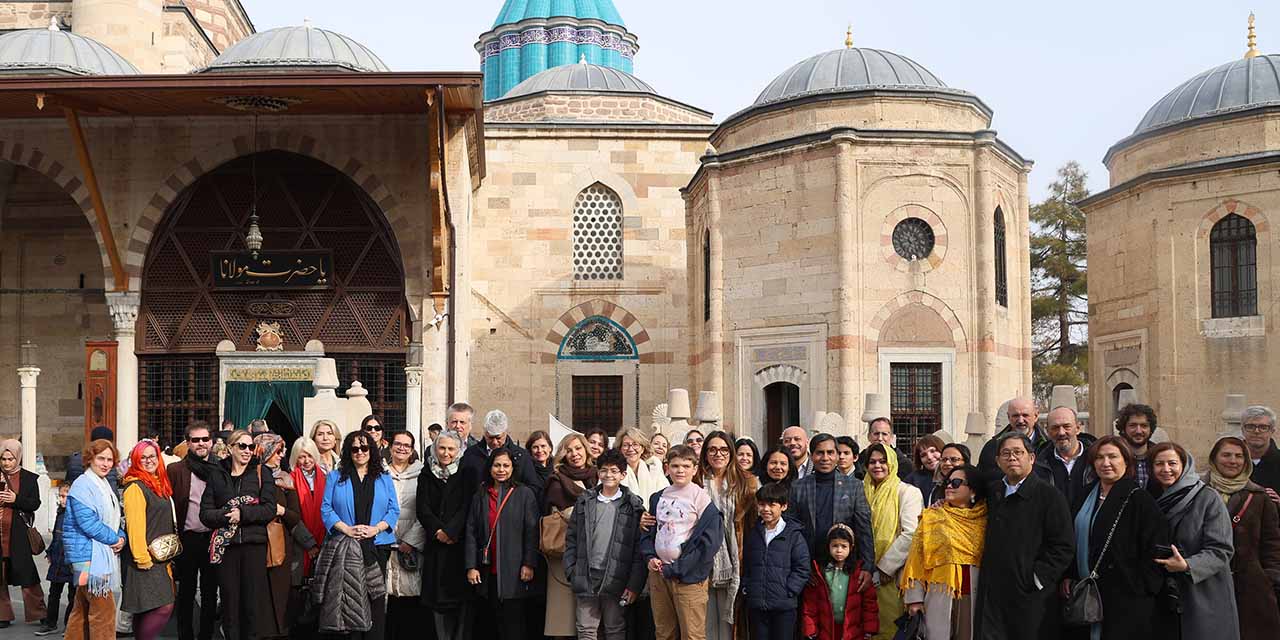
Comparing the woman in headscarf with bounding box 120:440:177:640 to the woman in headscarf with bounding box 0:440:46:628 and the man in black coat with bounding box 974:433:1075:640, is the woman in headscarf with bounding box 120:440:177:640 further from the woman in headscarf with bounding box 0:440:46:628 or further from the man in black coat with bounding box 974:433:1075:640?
the man in black coat with bounding box 974:433:1075:640

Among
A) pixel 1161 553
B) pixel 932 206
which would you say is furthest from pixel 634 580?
pixel 932 206

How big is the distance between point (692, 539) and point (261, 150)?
10.7 meters

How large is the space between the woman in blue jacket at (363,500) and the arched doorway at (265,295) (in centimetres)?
854

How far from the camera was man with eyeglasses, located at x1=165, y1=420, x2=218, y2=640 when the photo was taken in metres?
7.05

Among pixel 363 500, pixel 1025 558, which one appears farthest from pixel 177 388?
pixel 1025 558

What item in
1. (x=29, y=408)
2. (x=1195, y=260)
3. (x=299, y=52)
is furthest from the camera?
(x=299, y=52)

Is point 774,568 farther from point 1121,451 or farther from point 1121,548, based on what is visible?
point 1121,451

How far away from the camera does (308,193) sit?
15422 millimetres

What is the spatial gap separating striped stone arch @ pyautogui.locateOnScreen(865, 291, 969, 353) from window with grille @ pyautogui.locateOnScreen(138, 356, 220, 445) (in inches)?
347

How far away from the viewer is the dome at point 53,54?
16.8 meters

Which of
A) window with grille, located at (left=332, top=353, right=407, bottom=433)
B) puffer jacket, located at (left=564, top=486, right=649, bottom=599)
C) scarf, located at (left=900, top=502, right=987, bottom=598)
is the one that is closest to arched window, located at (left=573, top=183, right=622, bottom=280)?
window with grille, located at (left=332, top=353, right=407, bottom=433)

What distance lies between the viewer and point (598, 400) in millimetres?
21344

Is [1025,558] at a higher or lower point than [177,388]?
lower

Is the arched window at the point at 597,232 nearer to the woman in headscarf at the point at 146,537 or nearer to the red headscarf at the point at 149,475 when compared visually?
the red headscarf at the point at 149,475
